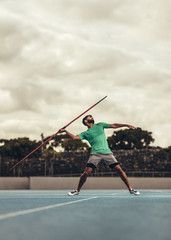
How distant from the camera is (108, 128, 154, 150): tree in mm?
94312

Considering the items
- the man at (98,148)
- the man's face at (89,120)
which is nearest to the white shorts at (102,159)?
the man at (98,148)

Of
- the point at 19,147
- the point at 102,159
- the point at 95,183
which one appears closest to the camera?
the point at 102,159

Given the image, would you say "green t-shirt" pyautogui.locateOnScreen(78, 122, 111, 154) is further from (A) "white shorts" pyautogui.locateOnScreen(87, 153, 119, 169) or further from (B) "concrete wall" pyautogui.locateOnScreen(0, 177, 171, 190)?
(B) "concrete wall" pyautogui.locateOnScreen(0, 177, 171, 190)

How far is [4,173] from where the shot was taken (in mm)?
39469

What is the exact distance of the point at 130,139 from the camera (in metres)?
94.0

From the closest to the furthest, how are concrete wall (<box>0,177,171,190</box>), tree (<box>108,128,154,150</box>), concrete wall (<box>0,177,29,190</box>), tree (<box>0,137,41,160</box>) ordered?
concrete wall (<box>0,177,171,190</box>) < concrete wall (<box>0,177,29,190</box>) < tree (<box>0,137,41,160</box>) < tree (<box>108,128,154,150</box>)

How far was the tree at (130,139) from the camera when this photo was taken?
94.3m

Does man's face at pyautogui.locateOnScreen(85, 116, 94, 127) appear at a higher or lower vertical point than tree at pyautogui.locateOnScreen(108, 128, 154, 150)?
lower

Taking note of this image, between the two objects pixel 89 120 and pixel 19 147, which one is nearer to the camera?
pixel 89 120

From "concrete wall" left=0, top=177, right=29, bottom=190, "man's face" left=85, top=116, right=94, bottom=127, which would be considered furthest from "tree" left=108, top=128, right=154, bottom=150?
"man's face" left=85, top=116, right=94, bottom=127

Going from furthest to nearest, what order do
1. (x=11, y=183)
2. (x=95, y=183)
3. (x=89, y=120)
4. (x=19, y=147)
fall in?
(x=19, y=147) → (x=11, y=183) → (x=95, y=183) → (x=89, y=120)

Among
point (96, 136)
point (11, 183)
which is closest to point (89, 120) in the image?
point (96, 136)

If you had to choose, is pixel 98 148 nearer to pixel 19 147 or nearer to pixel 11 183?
pixel 11 183

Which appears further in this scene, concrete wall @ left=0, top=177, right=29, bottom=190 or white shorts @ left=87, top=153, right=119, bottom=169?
concrete wall @ left=0, top=177, right=29, bottom=190
